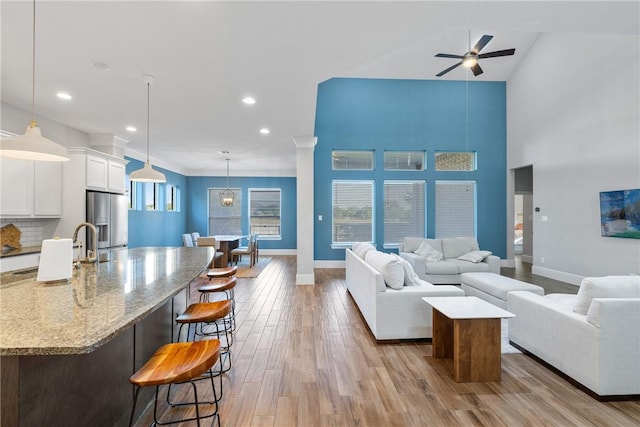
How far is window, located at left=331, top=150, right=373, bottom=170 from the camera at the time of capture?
7566mm

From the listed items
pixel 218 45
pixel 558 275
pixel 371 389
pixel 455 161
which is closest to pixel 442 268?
pixel 558 275

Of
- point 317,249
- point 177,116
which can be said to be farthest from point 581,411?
point 317,249

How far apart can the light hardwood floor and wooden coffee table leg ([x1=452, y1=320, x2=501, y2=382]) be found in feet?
0.28

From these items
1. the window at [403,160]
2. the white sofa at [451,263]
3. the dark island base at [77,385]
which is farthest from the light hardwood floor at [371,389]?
the window at [403,160]

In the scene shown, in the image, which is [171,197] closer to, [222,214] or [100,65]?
[222,214]

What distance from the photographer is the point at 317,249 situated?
7508 mm

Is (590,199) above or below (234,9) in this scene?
below

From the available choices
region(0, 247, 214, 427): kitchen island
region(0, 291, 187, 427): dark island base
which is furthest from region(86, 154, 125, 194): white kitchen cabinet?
region(0, 291, 187, 427): dark island base

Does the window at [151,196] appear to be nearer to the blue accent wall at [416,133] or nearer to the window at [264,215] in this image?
the window at [264,215]

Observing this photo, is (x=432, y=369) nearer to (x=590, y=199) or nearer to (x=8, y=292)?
(x=8, y=292)

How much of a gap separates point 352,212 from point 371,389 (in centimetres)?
548

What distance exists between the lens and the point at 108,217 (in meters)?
4.84

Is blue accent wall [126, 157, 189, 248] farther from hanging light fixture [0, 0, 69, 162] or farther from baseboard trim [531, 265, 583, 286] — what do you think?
baseboard trim [531, 265, 583, 286]

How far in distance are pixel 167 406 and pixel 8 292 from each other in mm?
1225
